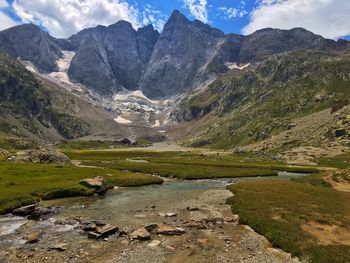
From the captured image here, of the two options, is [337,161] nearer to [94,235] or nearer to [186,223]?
[186,223]

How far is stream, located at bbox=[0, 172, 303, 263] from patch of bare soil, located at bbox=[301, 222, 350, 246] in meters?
5.23

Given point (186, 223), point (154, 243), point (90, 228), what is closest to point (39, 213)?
point (90, 228)

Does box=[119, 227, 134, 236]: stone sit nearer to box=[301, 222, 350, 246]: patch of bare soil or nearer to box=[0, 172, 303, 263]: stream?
box=[0, 172, 303, 263]: stream

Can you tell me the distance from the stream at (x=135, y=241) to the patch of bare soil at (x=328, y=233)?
523cm

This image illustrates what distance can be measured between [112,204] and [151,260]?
29.9 metres

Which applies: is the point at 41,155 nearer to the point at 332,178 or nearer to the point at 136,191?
the point at 136,191

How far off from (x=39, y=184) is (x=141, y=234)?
1600 inches

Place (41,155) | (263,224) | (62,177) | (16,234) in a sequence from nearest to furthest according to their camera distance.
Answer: (16,234) → (263,224) → (62,177) → (41,155)

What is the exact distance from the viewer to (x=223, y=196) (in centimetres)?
7350

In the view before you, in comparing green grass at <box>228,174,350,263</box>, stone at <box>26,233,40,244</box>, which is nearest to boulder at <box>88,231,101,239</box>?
stone at <box>26,233,40,244</box>

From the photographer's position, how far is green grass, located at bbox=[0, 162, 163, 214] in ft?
205

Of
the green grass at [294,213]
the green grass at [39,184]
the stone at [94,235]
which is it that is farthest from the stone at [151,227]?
the green grass at [39,184]

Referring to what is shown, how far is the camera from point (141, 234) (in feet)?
138

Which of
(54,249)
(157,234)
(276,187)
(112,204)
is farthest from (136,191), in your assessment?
(54,249)
